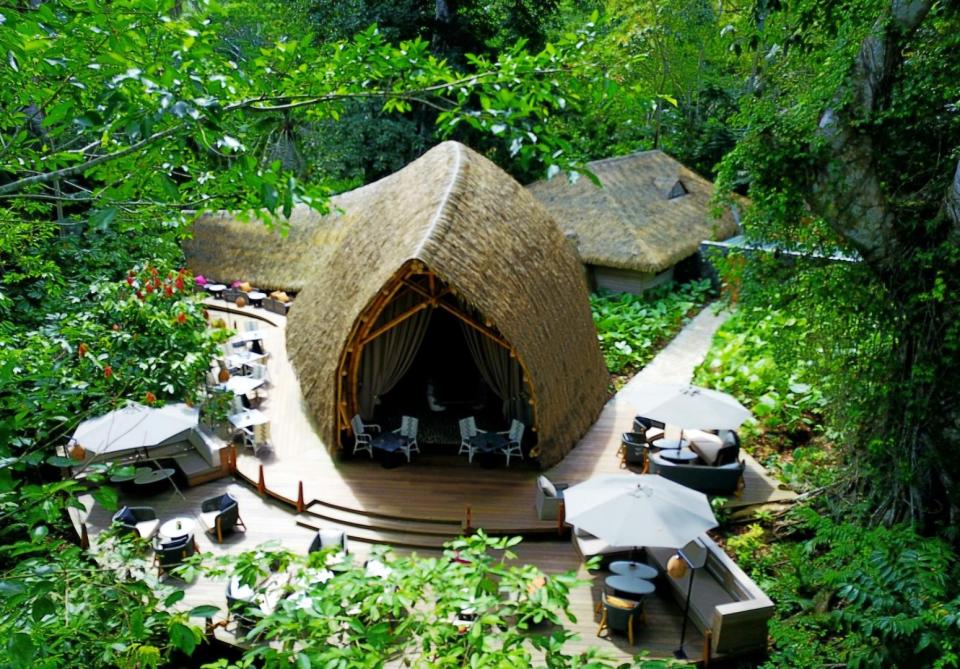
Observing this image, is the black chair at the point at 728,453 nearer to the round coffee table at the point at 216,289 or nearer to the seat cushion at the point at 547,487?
the seat cushion at the point at 547,487

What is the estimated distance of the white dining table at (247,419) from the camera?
486 inches

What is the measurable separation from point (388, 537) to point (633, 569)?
358cm

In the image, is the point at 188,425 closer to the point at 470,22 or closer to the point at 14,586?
the point at 14,586

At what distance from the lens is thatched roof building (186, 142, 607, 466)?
1109 cm

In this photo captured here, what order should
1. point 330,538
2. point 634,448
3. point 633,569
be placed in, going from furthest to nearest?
point 634,448 → point 330,538 → point 633,569

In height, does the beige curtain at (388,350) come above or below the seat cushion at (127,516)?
above

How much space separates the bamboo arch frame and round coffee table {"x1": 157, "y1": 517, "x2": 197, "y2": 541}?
2.85m

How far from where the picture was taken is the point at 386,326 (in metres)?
11.4

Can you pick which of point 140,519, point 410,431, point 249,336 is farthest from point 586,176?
point 249,336

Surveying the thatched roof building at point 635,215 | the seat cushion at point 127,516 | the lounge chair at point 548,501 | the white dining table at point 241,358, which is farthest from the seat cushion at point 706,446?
the white dining table at point 241,358

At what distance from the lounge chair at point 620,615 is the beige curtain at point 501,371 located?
4.65m

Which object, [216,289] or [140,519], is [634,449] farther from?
[216,289]

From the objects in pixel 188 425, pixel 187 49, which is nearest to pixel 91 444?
pixel 188 425

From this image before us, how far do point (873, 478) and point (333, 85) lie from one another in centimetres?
840
